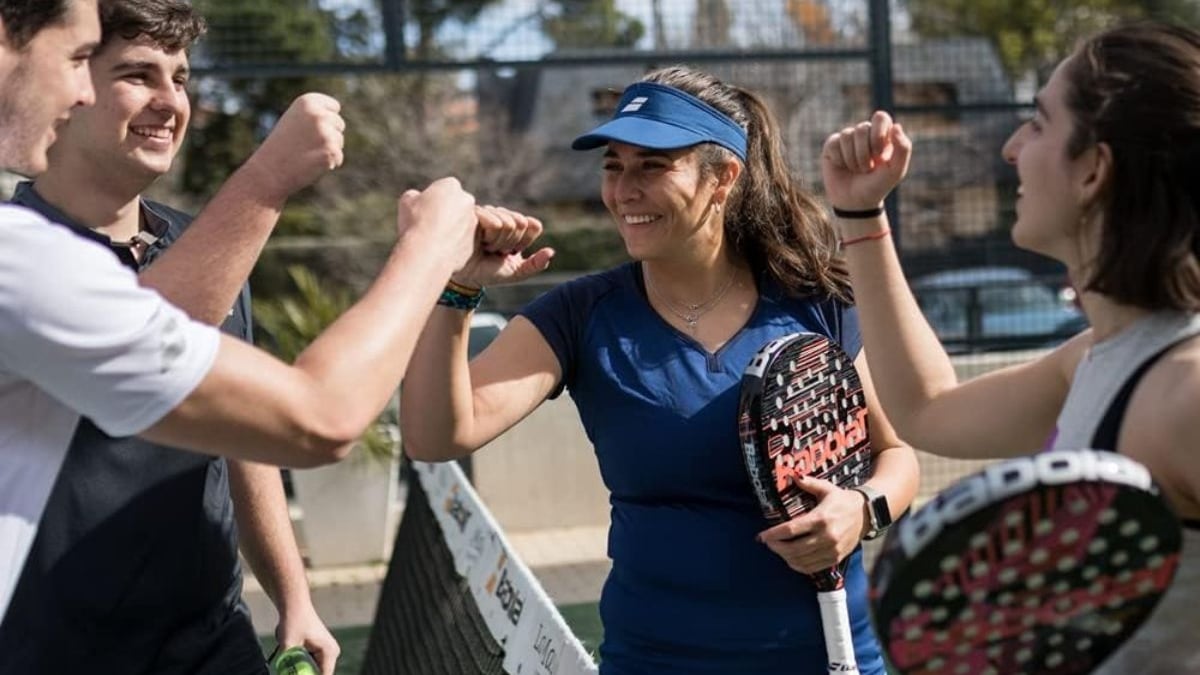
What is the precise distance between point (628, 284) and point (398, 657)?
6.75 ft

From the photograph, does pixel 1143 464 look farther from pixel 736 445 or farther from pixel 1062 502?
pixel 736 445

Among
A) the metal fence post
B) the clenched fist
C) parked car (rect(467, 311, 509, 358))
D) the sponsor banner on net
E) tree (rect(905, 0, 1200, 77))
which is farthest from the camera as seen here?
tree (rect(905, 0, 1200, 77))

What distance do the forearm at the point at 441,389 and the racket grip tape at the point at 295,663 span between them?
0.44 meters

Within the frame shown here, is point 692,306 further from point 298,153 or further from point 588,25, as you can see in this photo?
point 588,25

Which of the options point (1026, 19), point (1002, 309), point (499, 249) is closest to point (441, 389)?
point (499, 249)

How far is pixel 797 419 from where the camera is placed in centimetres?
305

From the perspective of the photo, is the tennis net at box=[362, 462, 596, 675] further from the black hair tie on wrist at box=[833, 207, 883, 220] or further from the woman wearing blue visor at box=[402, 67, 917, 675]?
the black hair tie on wrist at box=[833, 207, 883, 220]

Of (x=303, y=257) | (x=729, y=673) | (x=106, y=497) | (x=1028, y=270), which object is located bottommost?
(x=303, y=257)

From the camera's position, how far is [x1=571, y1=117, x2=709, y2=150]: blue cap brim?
313 centimetres

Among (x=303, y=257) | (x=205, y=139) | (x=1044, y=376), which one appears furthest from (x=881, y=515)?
(x=205, y=139)

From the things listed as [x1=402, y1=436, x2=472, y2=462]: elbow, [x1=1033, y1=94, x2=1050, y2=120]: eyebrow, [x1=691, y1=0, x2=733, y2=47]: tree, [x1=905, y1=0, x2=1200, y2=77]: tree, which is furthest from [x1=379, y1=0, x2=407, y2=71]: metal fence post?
[x1=905, y1=0, x2=1200, y2=77]: tree

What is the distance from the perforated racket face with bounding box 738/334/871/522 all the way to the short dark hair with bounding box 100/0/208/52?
122 cm

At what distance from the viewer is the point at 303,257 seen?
22.9 metres

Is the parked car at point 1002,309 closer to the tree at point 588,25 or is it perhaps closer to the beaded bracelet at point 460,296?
the tree at point 588,25
